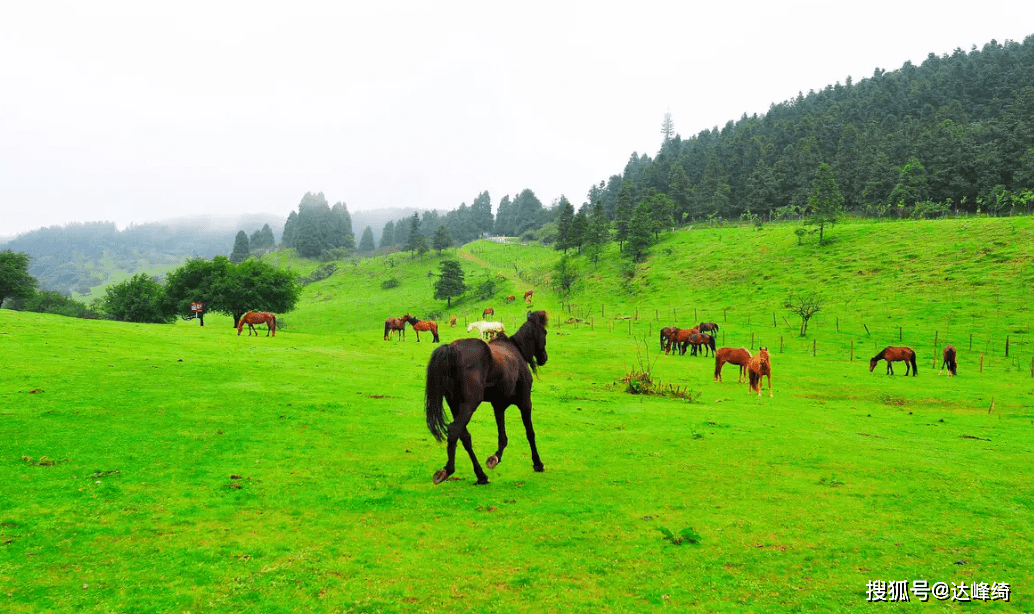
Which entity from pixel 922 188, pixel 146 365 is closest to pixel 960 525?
pixel 146 365

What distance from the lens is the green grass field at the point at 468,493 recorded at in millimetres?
5125

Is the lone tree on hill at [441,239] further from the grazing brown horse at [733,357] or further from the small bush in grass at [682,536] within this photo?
the small bush in grass at [682,536]

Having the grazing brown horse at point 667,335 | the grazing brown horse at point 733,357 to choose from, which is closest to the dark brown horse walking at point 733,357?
the grazing brown horse at point 733,357

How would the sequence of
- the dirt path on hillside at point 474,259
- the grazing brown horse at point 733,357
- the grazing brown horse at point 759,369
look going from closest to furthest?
the grazing brown horse at point 759,369 < the grazing brown horse at point 733,357 < the dirt path on hillside at point 474,259

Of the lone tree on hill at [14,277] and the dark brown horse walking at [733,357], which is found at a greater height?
the lone tree on hill at [14,277]

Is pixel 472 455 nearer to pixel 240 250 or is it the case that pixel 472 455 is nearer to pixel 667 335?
pixel 667 335

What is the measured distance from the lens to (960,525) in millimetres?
7250

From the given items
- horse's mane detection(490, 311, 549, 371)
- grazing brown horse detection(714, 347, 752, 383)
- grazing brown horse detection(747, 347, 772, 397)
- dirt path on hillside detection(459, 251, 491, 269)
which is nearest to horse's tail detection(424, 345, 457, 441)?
horse's mane detection(490, 311, 549, 371)

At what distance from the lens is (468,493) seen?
8.05 meters

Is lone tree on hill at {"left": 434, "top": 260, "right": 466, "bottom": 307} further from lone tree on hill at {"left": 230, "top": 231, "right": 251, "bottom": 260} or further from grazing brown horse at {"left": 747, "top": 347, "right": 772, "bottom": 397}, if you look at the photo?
lone tree on hill at {"left": 230, "top": 231, "right": 251, "bottom": 260}

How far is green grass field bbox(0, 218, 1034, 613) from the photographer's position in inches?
202

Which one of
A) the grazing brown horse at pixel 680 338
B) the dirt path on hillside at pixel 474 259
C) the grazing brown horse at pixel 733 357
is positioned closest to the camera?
the grazing brown horse at pixel 733 357

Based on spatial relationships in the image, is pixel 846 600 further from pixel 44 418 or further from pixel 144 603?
pixel 44 418

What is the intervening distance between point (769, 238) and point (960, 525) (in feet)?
246
